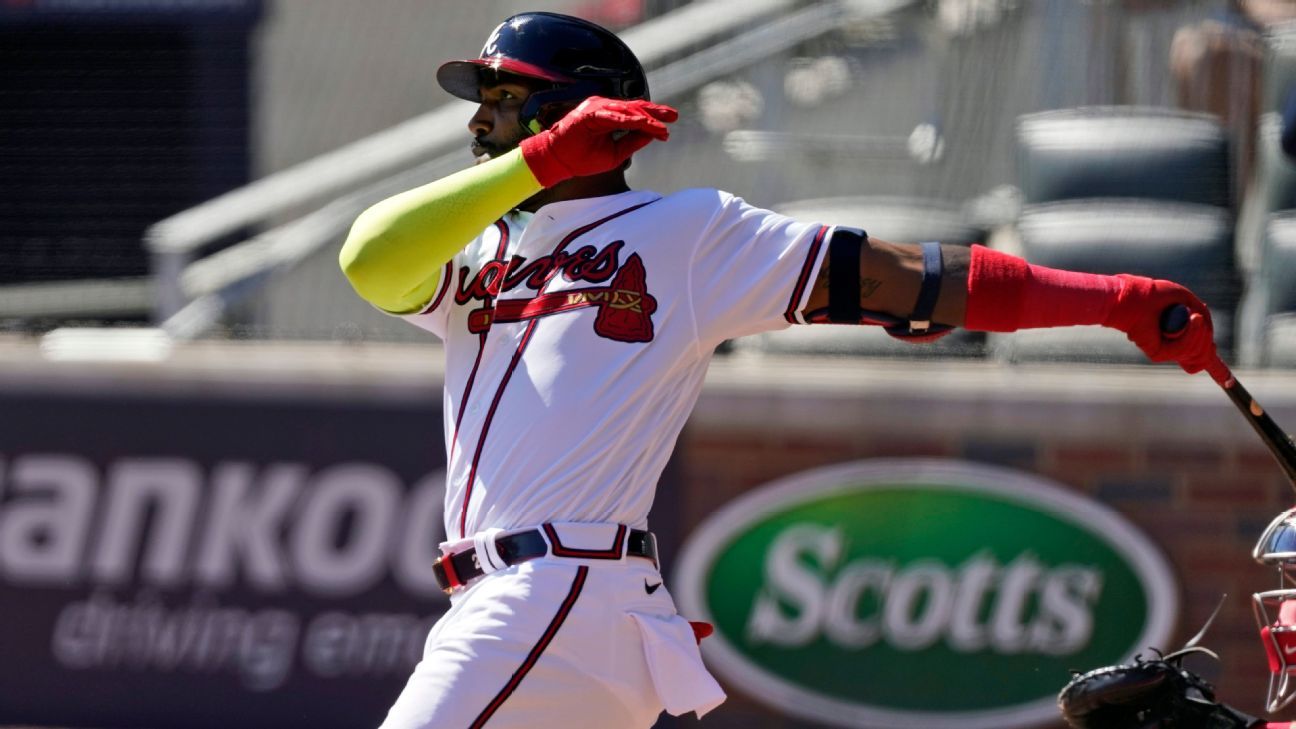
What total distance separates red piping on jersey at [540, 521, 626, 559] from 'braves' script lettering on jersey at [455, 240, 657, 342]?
0.32 meters

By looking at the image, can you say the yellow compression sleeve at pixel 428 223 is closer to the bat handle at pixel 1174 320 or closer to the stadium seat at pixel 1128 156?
the bat handle at pixel 1174 320

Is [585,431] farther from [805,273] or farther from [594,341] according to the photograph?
[805,273]

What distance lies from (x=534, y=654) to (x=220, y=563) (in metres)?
3.64

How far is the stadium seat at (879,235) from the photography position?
20.2 feet

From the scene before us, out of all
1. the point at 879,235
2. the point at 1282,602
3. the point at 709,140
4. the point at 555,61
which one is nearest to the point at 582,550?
the point at 555,61

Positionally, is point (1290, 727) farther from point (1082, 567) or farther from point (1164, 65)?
point (1164, 65)

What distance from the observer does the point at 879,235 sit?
6.28m

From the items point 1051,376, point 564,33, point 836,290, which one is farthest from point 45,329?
point 836,290

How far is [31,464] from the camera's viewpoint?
20.7 ft

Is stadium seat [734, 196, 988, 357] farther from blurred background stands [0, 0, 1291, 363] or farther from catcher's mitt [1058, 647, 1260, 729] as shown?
catcher's mitt [1058, 647, 1260, 729]

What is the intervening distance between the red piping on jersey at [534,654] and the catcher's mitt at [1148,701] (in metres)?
1.02

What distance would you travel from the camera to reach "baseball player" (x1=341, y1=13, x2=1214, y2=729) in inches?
112

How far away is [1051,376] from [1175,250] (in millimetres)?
660

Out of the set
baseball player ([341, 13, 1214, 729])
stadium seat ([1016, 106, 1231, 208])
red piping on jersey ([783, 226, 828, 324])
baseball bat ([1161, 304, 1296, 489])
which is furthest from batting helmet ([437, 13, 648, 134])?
stadium seat ([1016, 106, 1231, 208])
